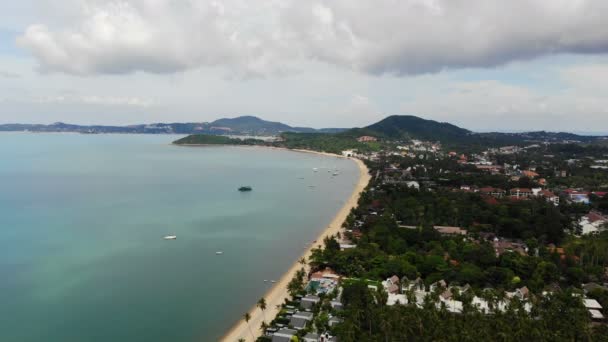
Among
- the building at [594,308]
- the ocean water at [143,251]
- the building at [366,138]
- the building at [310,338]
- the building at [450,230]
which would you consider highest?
the building at [366,138]

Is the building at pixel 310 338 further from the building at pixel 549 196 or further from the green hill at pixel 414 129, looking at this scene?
the green hill at pixel 414 129

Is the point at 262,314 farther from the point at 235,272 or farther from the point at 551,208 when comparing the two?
the point at 551,208

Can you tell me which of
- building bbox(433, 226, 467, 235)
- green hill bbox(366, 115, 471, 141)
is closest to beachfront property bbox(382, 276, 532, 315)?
building bbox(433, 226, 467, 235)

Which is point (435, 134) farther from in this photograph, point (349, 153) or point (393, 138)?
point (349, 153)

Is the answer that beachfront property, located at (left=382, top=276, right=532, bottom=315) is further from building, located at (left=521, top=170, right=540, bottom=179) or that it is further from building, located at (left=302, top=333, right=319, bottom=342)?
building, located at (left=521, top=170, right=540, bottom=179)

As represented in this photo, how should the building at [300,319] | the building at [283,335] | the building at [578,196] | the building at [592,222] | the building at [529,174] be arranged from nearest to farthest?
the building at [283,335] < the building at [300,319] < the building at [592,222] < the building at [578,196] < the building at [529,174]

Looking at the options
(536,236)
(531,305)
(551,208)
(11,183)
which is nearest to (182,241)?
(531,305)

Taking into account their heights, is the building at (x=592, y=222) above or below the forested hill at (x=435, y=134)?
below

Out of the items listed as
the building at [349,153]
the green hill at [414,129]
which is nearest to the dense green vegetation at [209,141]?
the building at [349,153]

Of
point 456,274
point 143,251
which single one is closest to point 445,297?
point 456,274

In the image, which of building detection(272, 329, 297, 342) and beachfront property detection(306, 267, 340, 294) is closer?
building detection(272, 329, 297, 342)
